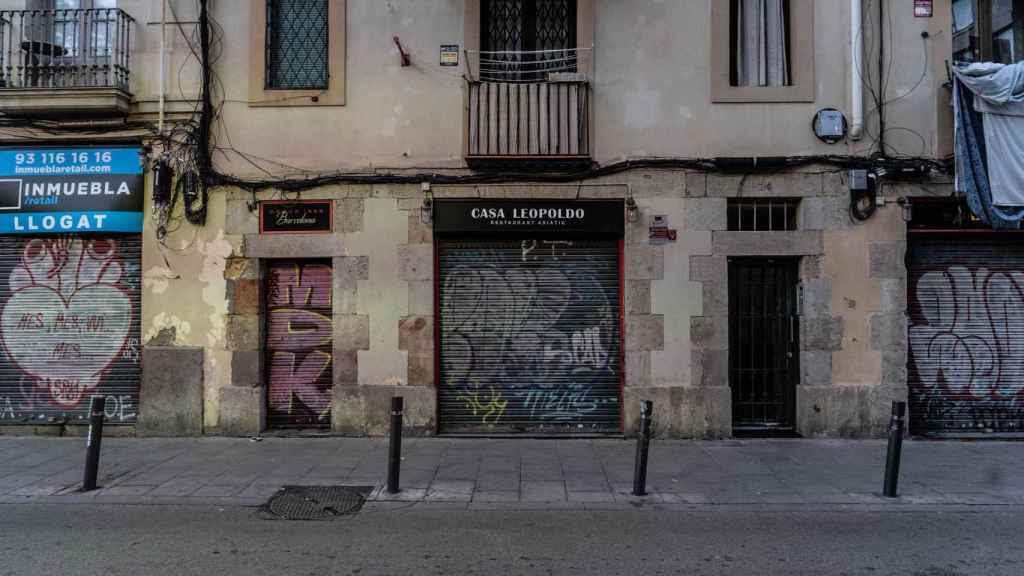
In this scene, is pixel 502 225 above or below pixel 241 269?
above

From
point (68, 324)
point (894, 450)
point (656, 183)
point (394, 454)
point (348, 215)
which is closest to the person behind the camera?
point (894, 450)

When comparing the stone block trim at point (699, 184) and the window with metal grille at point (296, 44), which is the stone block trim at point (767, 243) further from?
the window with metal grille at point (296, 44)

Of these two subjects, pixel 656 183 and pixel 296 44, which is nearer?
pixel 656 183

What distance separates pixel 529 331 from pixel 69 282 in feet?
21.7

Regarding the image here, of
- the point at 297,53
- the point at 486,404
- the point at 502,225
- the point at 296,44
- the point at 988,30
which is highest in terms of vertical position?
the point at 988,30

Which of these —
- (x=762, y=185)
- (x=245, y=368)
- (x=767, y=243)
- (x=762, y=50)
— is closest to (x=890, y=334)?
(x=767, y=243)

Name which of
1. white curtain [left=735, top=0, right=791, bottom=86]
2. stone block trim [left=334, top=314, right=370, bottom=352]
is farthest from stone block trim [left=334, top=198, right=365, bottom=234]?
white curtain [left=735, top=0, right=791, bottom=86]

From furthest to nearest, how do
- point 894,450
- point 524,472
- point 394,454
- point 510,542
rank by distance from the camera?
point 524,472 → point 394,454 → point 894,450 → point 510,542

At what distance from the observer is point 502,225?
9.63 metres

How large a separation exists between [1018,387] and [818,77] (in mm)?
5176

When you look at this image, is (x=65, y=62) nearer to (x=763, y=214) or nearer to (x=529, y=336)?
(x=529, y=336)

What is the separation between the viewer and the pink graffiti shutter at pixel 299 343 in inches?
388

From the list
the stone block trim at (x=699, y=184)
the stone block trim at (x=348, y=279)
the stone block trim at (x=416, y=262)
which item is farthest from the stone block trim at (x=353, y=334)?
the stone block trim at (x=699, y=184)

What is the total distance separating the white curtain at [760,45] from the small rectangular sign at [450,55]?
3998 mm
